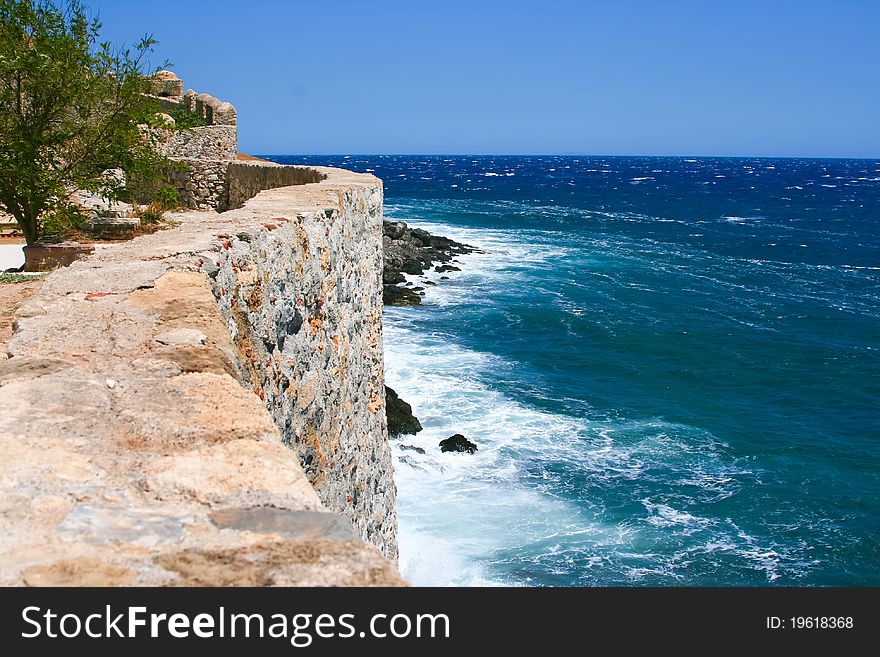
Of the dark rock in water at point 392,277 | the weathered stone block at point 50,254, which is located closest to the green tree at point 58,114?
the weathered stone block at point 50,254

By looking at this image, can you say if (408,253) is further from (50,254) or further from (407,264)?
(50,254)

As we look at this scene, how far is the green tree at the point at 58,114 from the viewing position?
9133mm

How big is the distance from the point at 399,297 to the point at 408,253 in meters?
9.11

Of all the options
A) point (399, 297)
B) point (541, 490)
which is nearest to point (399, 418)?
point (541, 490)

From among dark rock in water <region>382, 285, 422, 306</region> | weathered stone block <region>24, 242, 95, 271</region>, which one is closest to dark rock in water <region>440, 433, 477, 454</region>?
weathered stone block <region>24, 242, 95, 271</region>

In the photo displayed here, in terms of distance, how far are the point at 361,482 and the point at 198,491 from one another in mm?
6119

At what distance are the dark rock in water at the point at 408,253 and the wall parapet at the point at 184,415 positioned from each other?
2919 centimetres

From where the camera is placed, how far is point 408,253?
147ft

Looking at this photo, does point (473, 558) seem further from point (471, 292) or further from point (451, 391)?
point (471, 292)

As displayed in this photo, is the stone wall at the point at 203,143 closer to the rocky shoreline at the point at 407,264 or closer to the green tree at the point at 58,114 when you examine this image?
the green tree at the point at 58,114

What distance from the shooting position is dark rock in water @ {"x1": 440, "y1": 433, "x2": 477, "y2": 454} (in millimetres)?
20000

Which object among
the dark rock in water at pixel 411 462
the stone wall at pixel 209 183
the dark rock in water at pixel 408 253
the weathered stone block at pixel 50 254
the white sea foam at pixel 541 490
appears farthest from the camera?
the dark rock in water at pixel 408 253
